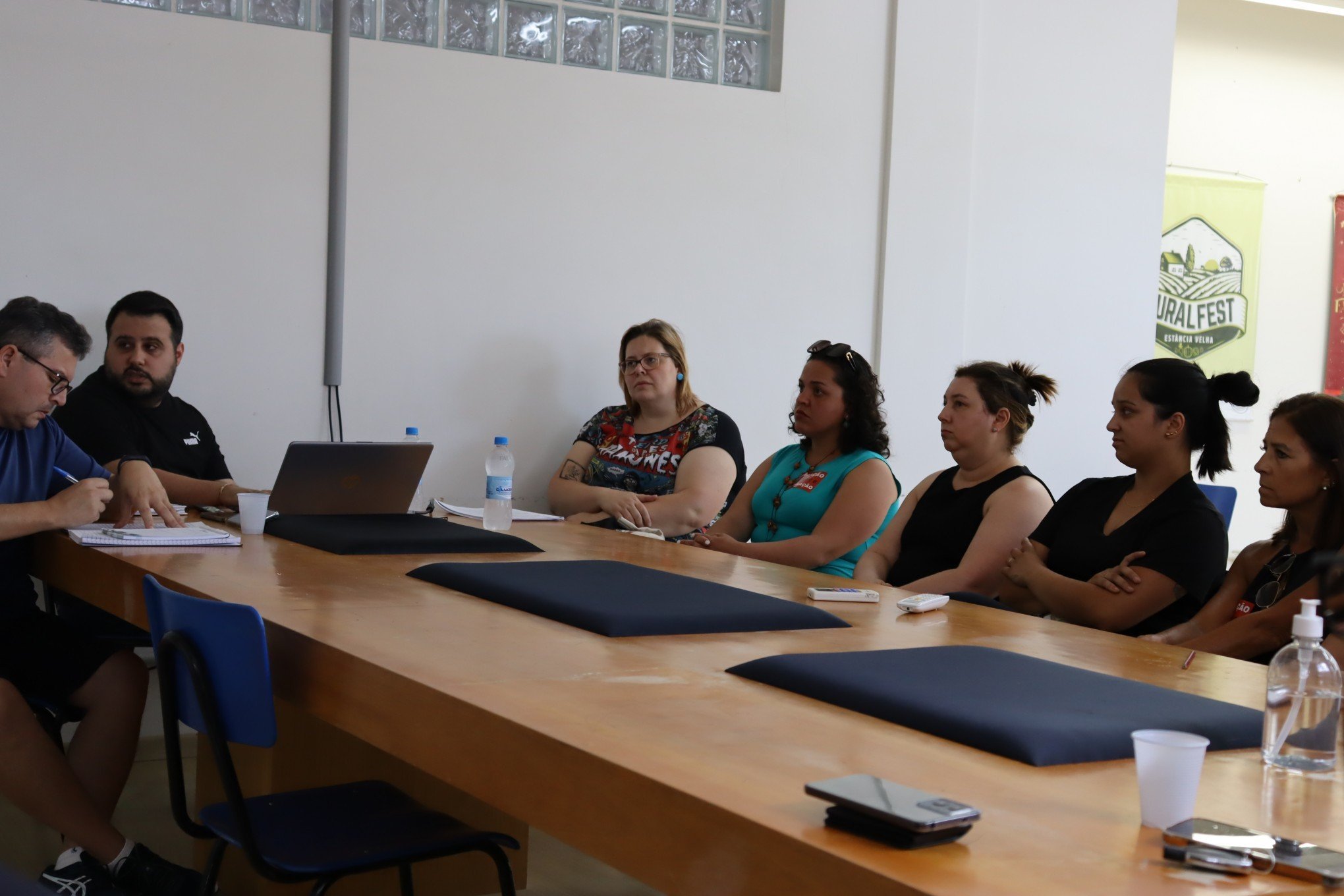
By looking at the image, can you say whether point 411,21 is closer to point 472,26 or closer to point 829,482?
point 472,26

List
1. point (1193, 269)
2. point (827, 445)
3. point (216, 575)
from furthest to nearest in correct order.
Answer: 1. point (1193, 269)
2. point (827, 445)
3. point (216, 575)

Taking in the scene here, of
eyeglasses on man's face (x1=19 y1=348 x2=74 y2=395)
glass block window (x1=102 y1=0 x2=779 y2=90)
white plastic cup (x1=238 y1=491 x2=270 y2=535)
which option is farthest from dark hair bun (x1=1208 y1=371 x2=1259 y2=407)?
eyeglasses on man's face (x1=19 y1=348 x2=74 y2=395)

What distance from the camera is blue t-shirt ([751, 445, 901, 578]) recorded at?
10.8 feet

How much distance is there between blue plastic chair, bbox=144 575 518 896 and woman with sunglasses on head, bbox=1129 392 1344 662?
54.8 inches

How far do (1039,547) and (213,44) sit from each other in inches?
104

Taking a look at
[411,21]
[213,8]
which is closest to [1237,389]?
[411,21]

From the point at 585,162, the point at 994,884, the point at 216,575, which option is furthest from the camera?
the point at 585,162

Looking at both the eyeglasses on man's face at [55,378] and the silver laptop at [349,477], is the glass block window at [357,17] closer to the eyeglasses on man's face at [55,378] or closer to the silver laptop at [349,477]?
the silver laptop at [349,477]

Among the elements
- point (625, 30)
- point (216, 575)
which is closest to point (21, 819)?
point (216, 575)

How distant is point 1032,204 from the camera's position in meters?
4.68

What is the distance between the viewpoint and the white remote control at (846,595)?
2.02 m

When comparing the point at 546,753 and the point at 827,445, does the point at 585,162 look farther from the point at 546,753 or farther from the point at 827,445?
the point at 546,753

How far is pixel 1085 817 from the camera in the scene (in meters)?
0.98

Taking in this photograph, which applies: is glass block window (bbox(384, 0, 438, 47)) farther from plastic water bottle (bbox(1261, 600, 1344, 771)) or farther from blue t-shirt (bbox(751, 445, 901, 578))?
plastic water bottle (bbox(1261, 600, 1344, 771))
